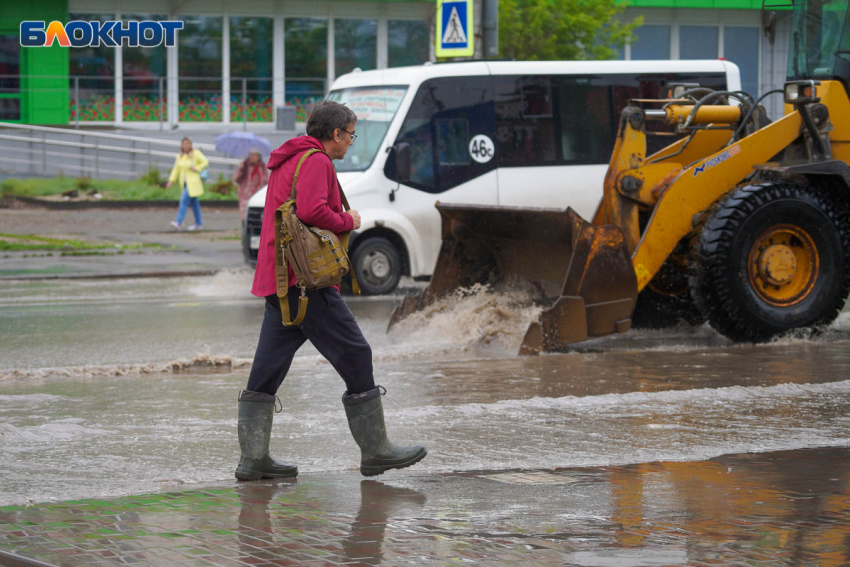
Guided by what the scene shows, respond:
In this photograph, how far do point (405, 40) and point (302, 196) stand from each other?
31256 millimetres

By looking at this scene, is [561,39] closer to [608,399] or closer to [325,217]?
[608,399]

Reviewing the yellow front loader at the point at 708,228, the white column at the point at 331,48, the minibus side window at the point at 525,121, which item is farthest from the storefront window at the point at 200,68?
the yellow front loader at the point at 708,228

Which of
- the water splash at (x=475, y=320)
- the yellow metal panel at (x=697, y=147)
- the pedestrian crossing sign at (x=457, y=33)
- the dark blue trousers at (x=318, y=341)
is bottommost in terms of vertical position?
the water splash at (x=475, y=320)

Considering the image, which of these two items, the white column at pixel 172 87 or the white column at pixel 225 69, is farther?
the white column at pixel 225 69

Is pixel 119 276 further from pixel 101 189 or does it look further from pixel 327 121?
pixel 101 189

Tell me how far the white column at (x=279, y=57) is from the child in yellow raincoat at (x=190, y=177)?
1093 centimetres

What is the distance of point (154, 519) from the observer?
4.79 meters

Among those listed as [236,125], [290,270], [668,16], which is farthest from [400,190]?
[668,16]

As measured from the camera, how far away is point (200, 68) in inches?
1348

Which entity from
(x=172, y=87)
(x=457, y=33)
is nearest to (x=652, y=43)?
(x=172, y=87)

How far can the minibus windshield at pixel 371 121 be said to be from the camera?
46.4ft

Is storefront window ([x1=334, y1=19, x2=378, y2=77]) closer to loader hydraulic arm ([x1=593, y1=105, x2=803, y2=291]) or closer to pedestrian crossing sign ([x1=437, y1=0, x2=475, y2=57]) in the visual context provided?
pedestrian crossing sign ([x1=437, y1=0, x2=475, y2=57])

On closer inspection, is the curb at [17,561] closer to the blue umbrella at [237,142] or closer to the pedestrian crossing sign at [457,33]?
the pedestrian crossing sign at [457,33]

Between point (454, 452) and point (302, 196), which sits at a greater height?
point (302, 196)
